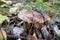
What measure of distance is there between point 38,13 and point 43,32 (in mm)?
198

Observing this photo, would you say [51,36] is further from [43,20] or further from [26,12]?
[26,12]

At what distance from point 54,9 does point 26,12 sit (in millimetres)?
356

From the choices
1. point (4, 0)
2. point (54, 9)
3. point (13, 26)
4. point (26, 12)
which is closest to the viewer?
point (13, 26)

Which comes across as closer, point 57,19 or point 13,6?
point 57,19

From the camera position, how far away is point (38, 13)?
1.71m

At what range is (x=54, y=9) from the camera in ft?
6.26

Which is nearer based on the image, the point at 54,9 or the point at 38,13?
the point at 38,13

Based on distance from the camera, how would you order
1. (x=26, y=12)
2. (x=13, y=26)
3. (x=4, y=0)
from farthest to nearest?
(x=4, y=0), (x=26, y=12), (x=13, y=26)

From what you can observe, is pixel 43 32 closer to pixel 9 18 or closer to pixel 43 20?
pixel 43 20

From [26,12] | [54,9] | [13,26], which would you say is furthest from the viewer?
[54,9]

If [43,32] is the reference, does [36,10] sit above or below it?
above

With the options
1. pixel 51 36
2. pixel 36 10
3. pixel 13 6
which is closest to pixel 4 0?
pixel 13 6

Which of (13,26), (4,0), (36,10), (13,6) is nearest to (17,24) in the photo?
(13,26)

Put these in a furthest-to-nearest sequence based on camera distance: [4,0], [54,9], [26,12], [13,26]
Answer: [4,0] → [54,9] → [26,12] → [13,26]
